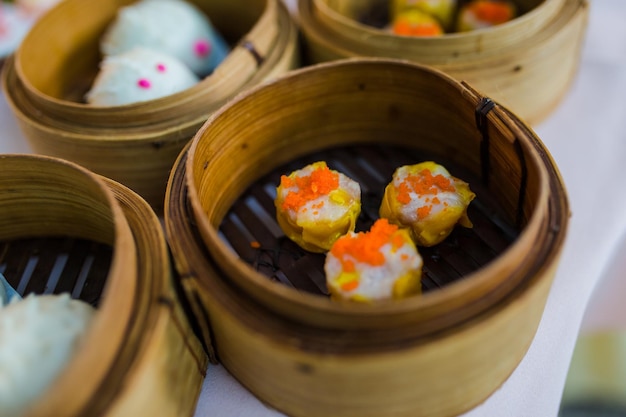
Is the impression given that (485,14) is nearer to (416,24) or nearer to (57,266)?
(416,24)

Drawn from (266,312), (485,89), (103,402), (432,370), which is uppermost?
(485,89)

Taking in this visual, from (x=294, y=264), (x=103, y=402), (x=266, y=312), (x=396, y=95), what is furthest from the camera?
(x=396, y=95)

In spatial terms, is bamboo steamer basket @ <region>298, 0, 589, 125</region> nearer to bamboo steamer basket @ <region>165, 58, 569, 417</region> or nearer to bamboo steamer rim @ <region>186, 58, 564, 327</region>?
bamboo steamer basket @ <region>165, 58, 569, 417</region>

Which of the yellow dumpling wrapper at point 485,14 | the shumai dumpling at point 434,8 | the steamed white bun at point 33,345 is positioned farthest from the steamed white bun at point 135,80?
the yellow dumpling wrapper at point 485,14

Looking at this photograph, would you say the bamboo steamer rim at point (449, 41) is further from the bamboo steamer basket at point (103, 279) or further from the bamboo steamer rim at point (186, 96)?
the bamboo steamer basket at point (103, 279)

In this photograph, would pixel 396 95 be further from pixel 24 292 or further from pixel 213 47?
pixel 24 292

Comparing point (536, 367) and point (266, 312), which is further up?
point (536, 367)

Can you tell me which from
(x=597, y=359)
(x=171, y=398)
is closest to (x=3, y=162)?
(x=171, y=398)
